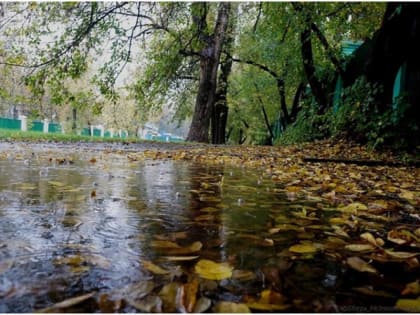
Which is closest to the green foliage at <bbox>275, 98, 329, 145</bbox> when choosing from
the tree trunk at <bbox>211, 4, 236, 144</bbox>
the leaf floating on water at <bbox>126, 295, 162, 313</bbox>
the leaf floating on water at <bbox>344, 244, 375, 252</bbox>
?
the tree trunk at <bbox>211, 4, 236, 144</bbox>

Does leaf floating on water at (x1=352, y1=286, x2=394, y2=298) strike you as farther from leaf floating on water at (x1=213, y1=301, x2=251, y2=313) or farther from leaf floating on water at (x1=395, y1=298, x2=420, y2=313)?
leaf floating on water at (x1=213, y1=301, x2=251, y2=313)

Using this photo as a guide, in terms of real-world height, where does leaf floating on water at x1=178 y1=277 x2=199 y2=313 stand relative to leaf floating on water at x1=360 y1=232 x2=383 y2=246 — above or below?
below

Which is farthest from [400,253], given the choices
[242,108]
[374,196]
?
[242,108]

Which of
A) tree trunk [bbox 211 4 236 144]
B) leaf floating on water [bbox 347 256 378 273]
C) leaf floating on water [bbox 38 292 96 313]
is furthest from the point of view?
tree trunk [bbox 211 4 236 144]

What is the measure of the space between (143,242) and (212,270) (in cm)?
36

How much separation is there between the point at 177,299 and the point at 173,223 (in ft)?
2.61

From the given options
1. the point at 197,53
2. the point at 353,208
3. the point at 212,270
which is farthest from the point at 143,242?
the point at 197,53

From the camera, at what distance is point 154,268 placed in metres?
1.11

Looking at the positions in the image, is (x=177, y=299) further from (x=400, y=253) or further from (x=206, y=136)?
(x=206, y=136)

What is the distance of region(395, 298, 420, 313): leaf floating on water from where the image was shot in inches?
36.0

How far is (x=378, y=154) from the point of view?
6.91 m

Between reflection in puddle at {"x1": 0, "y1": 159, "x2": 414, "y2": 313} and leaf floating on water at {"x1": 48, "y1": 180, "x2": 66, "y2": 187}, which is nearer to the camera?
reflection in puddle at {"x1": 0, "y1": 159, "x2": 414, "y2": 313}

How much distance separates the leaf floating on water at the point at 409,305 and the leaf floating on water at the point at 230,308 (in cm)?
38

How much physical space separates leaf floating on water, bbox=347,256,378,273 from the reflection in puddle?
2.3 inches
